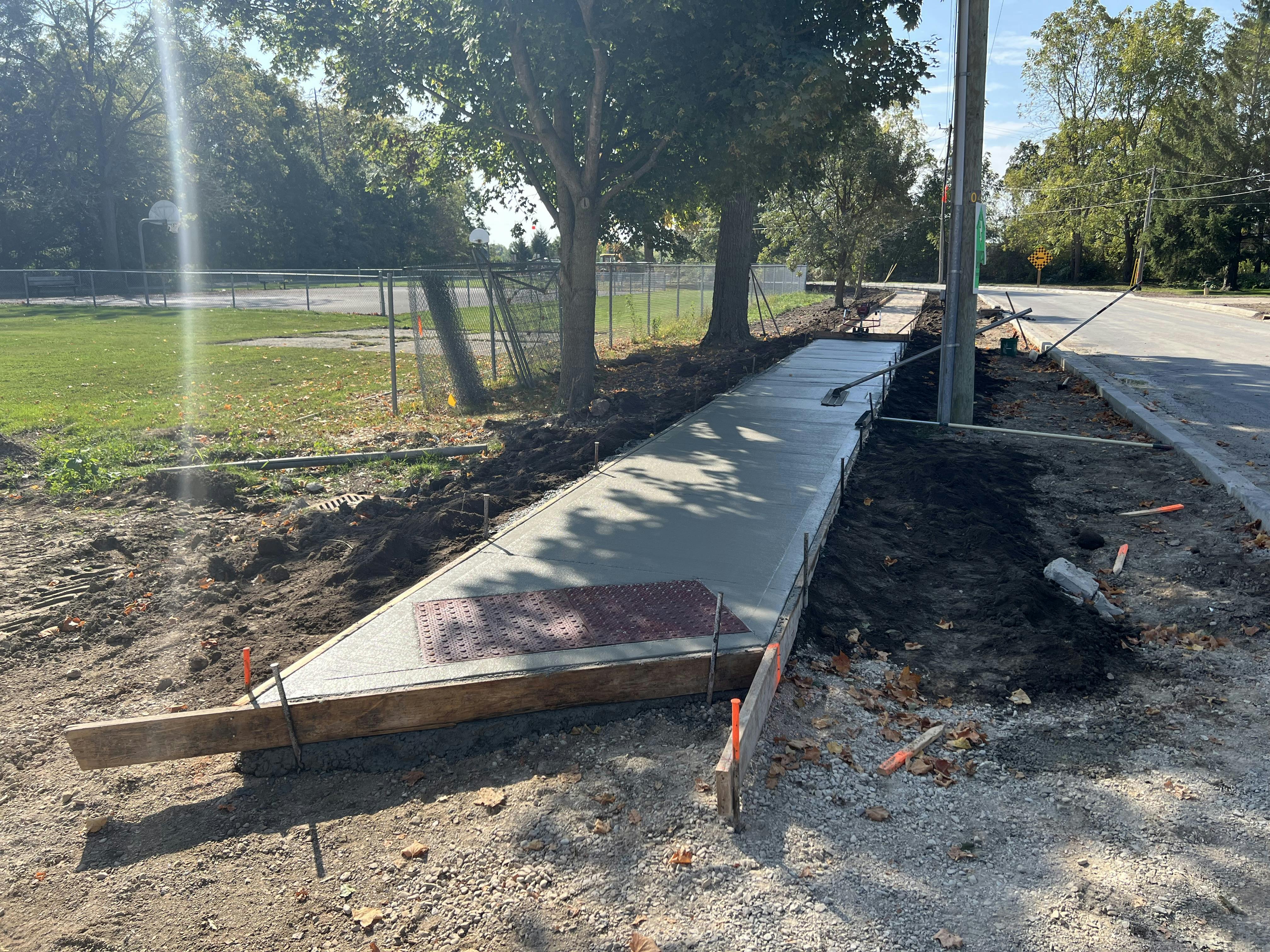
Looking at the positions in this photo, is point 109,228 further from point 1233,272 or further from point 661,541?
point 1233,272

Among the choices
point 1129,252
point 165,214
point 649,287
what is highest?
point 165,214

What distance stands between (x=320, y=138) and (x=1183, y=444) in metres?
84.6

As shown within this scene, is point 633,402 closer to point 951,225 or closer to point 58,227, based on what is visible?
point 951,225

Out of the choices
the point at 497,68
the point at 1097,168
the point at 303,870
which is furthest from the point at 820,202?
the point at 1097,168

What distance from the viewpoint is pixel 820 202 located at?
31.4 meters

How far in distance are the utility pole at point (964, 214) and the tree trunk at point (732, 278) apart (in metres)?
9.85

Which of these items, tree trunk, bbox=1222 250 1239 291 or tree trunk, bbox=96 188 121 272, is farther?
tree trunk, bbox=1222 250 1239 291

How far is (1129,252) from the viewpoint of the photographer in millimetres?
63250

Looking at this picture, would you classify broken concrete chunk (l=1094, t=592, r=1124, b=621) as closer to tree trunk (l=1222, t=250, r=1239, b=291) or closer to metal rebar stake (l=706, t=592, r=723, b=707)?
metal rebar stake (l=706, t=592, r=723, b=707)

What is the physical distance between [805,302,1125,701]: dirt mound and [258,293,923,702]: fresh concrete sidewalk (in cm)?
35

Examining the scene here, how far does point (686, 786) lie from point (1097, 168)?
7138 centimetres

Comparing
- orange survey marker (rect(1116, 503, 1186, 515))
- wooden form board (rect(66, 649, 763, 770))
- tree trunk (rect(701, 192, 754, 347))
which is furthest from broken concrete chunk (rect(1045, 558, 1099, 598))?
tree trunk (rect(701, 192, 754, 347))

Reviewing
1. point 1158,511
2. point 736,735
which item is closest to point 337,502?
point 736,735

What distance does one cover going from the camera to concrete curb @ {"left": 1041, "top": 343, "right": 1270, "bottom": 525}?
24.3 ft
